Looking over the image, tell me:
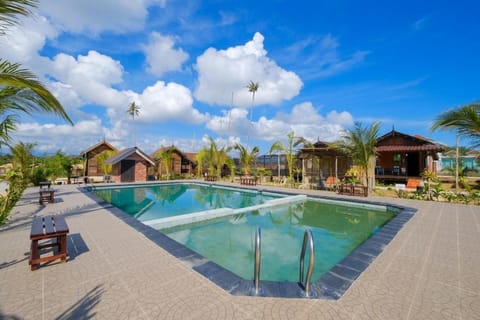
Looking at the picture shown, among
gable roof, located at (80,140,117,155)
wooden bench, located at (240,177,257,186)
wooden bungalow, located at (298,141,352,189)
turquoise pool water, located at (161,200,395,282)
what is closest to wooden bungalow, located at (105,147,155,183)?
gable roof, located at (80,140,117,155)

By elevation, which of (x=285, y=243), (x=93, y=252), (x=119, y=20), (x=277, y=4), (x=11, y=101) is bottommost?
(x=285, y=243)

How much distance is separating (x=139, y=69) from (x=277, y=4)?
11.3 meters

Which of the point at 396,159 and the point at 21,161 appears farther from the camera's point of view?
the point at 396,159

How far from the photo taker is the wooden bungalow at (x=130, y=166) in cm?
1958

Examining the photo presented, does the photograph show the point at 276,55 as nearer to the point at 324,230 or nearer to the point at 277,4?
the point at 277,4

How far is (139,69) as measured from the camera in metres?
16.5

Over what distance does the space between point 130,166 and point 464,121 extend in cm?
2175

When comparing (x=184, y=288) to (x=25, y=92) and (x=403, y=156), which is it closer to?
(x=25, y=92)

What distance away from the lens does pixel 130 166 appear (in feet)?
Answer: 65.8

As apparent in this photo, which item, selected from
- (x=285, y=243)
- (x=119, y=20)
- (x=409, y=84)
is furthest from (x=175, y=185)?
(x=409, y=84)

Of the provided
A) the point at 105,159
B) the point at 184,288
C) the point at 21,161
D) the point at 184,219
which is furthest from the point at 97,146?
the point at 184,288

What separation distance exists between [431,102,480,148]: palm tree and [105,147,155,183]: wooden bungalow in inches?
816

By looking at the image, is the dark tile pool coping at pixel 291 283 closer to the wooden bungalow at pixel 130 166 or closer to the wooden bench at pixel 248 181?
the wooden bench at pixel 248 181

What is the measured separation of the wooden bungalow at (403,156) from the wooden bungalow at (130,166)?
2087cm
